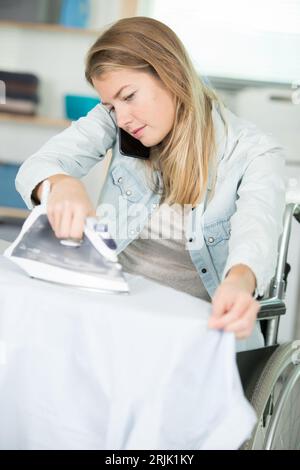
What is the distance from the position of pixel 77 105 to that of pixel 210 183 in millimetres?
1904

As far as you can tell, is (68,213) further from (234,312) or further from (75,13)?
(75,13)

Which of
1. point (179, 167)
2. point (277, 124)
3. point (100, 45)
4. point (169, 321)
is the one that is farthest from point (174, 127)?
point (277, 124)

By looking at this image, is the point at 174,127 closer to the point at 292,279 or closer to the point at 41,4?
the point at 292,279

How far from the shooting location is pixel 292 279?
3.07 meters

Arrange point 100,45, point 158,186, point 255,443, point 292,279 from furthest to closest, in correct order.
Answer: point 292,279 < point 158,186 < point 100,45 < point 255,443

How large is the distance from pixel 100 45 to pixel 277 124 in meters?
1.71

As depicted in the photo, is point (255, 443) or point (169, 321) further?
point (255, 443)

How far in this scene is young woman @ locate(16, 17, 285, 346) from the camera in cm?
144

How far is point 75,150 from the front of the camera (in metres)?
1.62

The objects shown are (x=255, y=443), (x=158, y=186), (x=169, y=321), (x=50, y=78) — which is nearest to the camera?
(x=169, y=321)

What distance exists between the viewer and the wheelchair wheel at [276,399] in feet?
4.32

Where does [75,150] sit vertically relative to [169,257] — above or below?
above

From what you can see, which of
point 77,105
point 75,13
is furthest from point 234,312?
point 75,13

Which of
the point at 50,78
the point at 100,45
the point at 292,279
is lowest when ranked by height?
the point at 292,279
